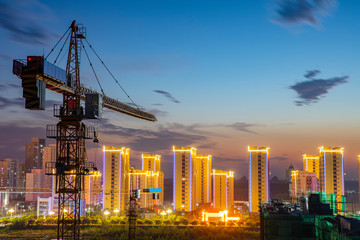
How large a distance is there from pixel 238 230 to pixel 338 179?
2490 centimetres

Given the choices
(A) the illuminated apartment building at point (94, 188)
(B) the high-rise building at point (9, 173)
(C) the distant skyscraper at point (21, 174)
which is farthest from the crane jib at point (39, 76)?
(C) the distant skyscraper at point (21, 174)

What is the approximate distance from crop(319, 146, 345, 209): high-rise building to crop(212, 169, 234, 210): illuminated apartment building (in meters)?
17.8

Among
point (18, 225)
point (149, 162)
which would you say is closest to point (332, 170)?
point (149, 162)

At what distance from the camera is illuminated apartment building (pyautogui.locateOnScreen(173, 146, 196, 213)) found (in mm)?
66125

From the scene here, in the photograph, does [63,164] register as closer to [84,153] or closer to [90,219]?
[84,153]

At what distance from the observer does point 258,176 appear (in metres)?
62.9

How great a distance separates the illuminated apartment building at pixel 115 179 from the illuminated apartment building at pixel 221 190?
1621 cm

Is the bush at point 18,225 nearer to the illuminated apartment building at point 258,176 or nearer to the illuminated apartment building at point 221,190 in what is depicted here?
the illuminated apartment building at point 258,176

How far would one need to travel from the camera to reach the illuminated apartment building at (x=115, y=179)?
6894 cm

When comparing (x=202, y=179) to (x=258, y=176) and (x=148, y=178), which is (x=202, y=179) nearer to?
(x=148, y=178)

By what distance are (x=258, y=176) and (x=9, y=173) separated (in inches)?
3743

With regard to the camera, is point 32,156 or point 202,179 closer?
point 202,179

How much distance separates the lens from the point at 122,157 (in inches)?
2817

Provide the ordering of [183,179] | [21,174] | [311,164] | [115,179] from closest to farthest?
[183,179], [115,179], [311,164], [21,174]
